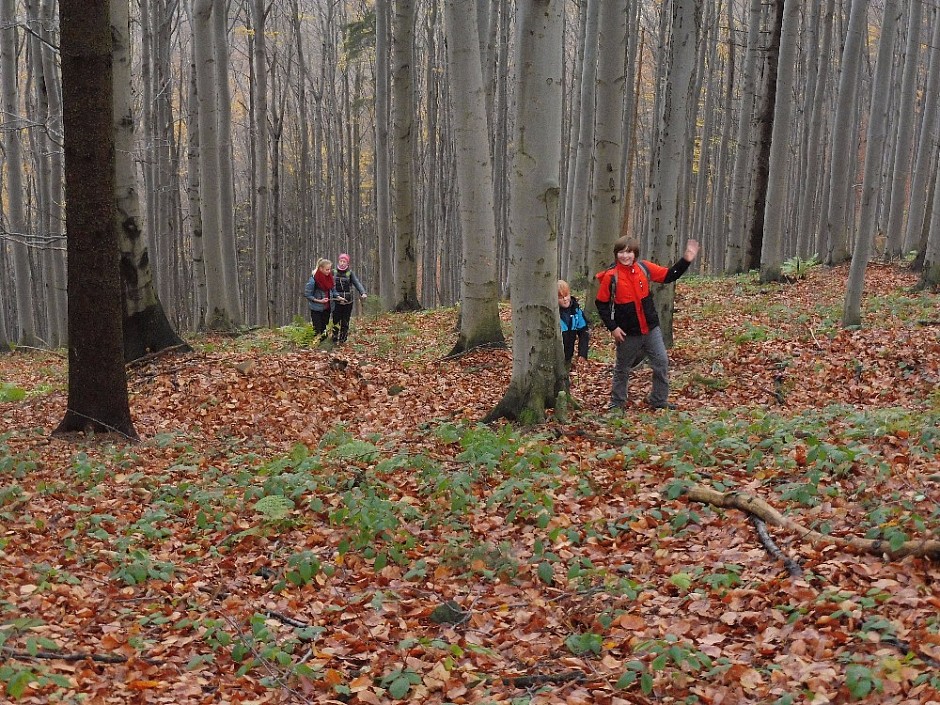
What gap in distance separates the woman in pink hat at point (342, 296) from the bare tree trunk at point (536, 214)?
6041mm

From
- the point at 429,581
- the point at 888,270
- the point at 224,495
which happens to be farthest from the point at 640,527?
the point at 888,270

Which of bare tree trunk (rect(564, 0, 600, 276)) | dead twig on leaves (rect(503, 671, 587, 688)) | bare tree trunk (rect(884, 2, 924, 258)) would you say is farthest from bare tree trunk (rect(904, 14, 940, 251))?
dead twig on leaves (rect(503, 671, 587, 688))

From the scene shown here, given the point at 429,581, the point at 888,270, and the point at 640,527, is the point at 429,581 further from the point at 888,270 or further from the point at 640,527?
the point at 888,270

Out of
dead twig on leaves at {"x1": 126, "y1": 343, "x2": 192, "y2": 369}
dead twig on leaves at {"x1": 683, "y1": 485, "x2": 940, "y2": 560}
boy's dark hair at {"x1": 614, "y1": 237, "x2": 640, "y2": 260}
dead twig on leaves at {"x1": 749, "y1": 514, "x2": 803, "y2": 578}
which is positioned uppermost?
boy's dark hair at {"x1": 614, "y1": 237, "x2": 640, "y2": 260}

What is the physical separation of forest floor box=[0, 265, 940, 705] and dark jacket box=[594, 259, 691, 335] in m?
0.93

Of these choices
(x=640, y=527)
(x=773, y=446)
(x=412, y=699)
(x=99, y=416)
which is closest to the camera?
(x=412, y=699)

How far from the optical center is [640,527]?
5.13 meters

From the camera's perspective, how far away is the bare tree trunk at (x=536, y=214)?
22.5ft

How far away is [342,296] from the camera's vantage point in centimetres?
1294

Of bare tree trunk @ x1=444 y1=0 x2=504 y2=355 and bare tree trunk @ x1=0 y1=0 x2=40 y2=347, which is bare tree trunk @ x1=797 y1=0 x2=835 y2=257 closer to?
bare tree trunk @ x1=444 y1=0 x2=504 y2=355

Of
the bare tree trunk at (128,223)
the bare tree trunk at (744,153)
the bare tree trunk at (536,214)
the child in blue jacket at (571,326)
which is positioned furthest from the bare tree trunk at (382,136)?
the bare tree trunk at (536,214)

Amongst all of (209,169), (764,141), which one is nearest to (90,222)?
(209,169)

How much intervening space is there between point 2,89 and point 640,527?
685 inches

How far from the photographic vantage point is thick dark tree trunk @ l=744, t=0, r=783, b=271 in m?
16.8
